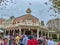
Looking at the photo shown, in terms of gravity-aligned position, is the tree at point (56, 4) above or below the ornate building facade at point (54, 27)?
above

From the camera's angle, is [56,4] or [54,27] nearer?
[56,4]

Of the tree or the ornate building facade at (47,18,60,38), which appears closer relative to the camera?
the tree

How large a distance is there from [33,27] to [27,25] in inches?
61.7

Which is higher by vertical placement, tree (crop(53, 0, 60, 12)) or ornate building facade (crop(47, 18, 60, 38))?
tree (crop(53, 0, 60, 12))

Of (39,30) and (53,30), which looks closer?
(39,30)

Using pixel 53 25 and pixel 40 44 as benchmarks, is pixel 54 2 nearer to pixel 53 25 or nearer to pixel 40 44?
pixel 40 44

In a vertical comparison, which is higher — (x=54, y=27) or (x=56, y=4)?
(x=56, y=4)

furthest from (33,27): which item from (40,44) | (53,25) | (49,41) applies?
(40,44)

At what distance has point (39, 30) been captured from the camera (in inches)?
2408

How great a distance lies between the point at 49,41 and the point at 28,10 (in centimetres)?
4940

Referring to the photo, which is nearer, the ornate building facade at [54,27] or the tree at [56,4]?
the tree at [56,4]

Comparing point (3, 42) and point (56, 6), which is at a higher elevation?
point (56, 6)

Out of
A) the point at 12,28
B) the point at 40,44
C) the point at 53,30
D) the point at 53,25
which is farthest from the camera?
the point at 53,25

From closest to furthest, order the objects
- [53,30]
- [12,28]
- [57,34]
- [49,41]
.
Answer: [49,41]
[12,28]
[57,34]
[53,30]
